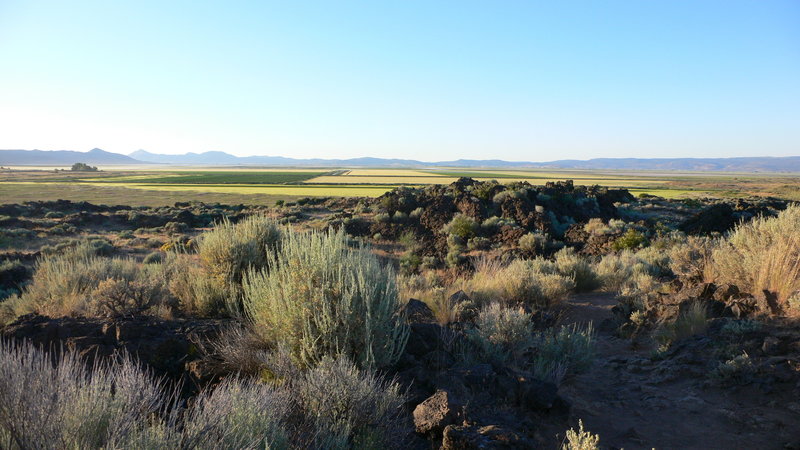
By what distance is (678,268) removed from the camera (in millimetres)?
8477

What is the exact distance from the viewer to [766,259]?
5.95 metres

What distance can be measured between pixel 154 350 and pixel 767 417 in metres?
5.42

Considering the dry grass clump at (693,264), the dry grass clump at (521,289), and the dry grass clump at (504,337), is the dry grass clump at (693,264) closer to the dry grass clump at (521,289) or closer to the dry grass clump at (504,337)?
the dry grass clump at (521,289)

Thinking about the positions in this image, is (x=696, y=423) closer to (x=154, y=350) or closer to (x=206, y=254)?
(x=154, y=350)

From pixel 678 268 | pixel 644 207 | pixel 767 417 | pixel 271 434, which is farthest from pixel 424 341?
pixel 644 207

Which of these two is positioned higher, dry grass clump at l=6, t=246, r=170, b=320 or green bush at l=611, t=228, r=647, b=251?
dry grass clump at l=6, t=246, r=170, b=320

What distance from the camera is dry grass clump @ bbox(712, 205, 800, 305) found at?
561 cm

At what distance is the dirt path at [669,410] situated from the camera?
368 centimetres

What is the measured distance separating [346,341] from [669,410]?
3.12 meters

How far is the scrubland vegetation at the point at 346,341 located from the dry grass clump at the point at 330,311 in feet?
0.06

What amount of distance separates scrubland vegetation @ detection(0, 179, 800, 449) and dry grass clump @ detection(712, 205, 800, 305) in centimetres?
3

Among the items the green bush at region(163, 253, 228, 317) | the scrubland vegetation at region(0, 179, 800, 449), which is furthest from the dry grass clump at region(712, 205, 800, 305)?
the green bush at region(163, 253, 228, 317)

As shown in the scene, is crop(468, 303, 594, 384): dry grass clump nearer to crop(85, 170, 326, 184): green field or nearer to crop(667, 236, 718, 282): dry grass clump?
crop(667, 236, 718, 282): dry grass clump

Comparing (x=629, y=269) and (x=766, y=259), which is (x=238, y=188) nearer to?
(x=629, y=269)
